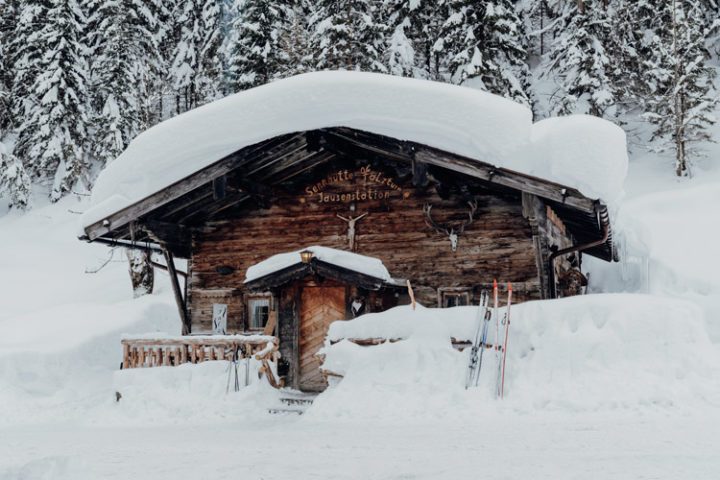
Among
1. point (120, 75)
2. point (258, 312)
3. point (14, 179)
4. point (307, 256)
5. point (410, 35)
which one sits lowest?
point (258, 312)

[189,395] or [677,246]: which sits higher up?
[677,246]

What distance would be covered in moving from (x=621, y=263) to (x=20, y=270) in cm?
2464

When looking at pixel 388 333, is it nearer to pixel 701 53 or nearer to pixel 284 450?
pixel 284 450

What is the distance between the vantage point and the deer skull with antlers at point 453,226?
42.7 ft

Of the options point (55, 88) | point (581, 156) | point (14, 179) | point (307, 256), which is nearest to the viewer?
point (581, 156)

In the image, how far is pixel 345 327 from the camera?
10.3m

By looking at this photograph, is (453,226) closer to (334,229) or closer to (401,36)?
(334,229)

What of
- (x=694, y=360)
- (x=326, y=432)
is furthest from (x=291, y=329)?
(x=694, y=360)

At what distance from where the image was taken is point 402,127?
11633 mm

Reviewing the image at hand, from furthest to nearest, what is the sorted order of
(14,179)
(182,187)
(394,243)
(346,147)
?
(14,179)
(346,147)
(394,243)
(182,187)

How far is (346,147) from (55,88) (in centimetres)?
2486

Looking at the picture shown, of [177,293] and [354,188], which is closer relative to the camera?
[354,188]

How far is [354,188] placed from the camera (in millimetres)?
14086

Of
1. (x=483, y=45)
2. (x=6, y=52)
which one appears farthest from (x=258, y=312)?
(x=6, y=52)
